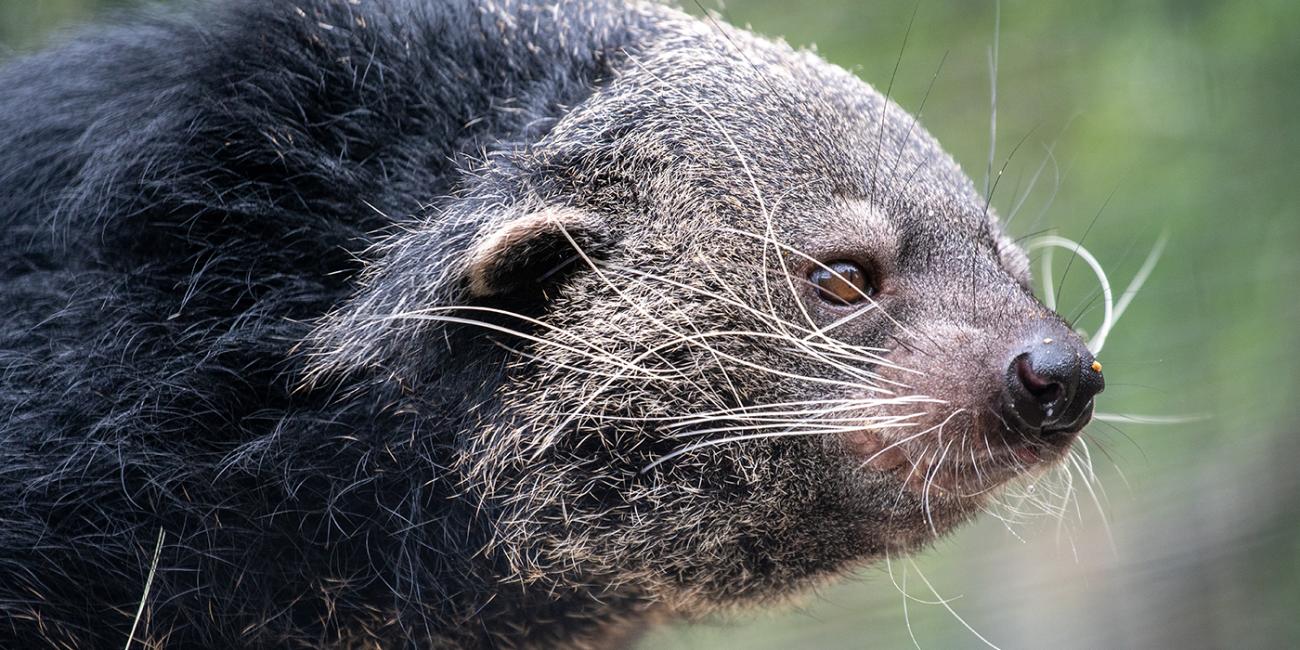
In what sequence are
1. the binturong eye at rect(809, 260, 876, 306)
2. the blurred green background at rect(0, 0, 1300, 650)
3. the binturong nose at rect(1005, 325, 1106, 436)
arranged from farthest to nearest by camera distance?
1. the blurred green background at rect(0, 0, 1300, 650)
2. the binturong eye at rect(809, 260, 876, 306)
3. the binturong nose at rect(1005, 325, 1106, 436)

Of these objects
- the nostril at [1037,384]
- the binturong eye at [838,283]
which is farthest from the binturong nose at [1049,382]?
the binturong eye at [838,283]

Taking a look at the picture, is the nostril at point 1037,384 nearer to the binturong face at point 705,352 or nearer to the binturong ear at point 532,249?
the binturong face at point 705,352

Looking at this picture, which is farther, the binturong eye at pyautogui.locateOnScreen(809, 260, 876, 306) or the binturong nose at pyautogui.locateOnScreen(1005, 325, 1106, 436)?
the binturong eye at pyautogui.locateOnScreen(809, 260, 876, 306)

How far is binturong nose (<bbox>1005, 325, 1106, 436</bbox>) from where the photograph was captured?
2.80m

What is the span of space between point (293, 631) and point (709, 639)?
5.07 feet

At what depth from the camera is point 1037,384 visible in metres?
2.81

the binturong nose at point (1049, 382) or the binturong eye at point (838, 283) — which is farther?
the binturong eye at point (838, 283)

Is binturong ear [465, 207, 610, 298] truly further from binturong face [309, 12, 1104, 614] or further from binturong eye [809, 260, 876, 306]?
binturong eye [809, 260, 876, 306]

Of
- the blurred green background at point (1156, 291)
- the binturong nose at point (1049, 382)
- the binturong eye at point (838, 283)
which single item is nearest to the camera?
the binturong nose at point (1049, 382)

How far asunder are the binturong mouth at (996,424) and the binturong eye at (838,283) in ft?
0.88

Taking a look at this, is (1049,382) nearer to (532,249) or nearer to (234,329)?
(532,249)

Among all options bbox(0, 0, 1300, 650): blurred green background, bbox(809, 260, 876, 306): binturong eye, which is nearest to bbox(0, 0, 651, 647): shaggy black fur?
bbox(809, 260, 876, 306): binturong eye

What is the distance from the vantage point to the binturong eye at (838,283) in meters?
2.99

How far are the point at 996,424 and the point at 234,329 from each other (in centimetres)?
181
